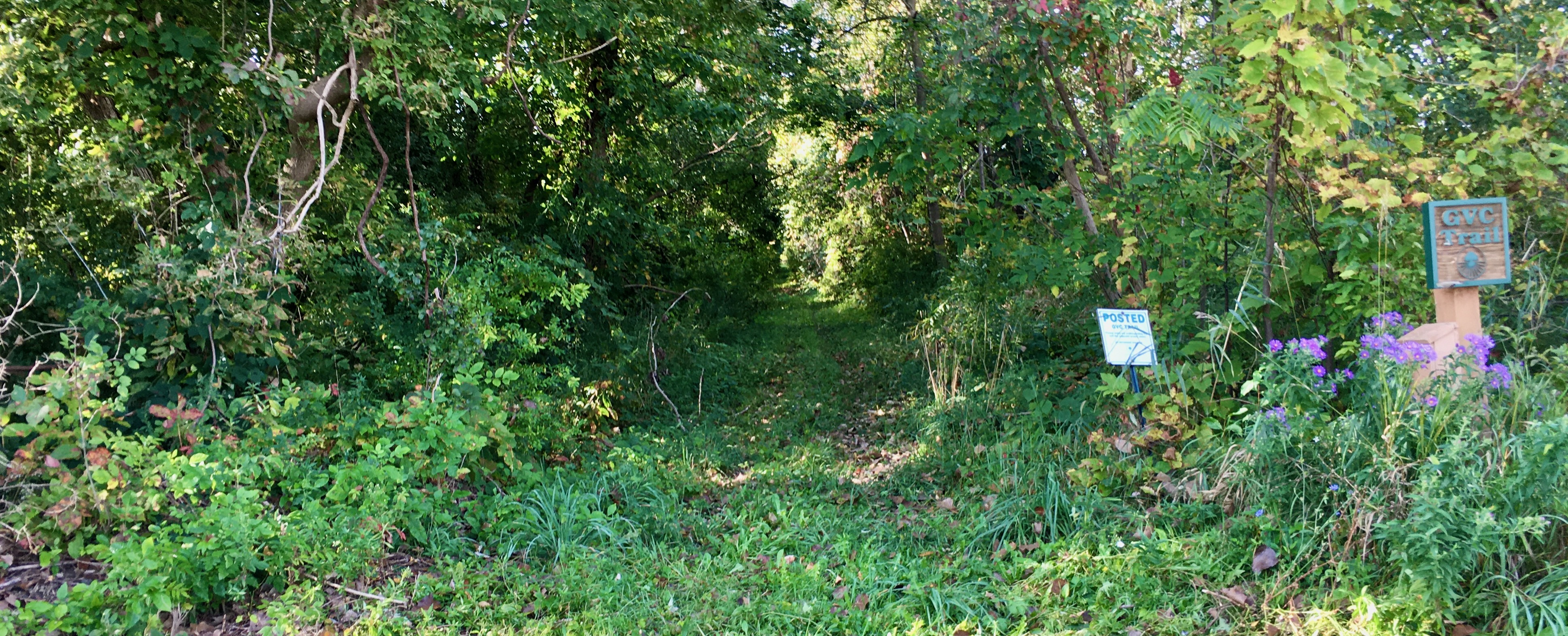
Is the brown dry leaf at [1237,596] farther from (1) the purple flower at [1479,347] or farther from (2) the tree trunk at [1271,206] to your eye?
(2) the tree trunk at [1271,206]

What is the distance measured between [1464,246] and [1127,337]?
154 centimetres

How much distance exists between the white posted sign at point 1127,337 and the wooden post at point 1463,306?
4.36 feet

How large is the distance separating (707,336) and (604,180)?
9.94ft

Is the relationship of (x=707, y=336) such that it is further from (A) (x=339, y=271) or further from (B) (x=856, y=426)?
(A) (x=339, y=271)

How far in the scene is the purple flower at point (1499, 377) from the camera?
3613mm

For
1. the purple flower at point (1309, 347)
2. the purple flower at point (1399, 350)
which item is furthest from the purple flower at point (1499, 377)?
the purple flower at point (1309, 347)

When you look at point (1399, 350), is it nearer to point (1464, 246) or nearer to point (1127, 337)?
point (1464, 246)

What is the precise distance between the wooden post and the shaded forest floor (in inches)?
49.9

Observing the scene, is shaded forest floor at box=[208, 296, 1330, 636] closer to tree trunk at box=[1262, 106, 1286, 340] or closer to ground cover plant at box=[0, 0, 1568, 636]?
ground cover plant at box=[0, 0, 1568, 636]

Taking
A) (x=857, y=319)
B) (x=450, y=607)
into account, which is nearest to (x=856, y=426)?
(x=450, y=607)

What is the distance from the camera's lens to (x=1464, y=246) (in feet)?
12.8

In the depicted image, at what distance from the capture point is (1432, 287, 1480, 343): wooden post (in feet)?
12.9

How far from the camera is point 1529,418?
11.8 feet

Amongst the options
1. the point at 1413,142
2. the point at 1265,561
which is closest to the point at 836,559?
the point at 1265,561
